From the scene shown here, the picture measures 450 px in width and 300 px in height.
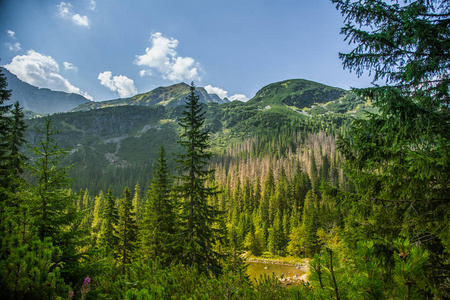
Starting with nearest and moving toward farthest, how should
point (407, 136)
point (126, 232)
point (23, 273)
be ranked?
point (23, 273), point (407, 136), point (126, 232)

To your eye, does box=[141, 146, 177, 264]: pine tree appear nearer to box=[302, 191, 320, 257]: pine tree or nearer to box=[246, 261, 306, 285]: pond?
box=[246, 261, 306, 285]: pond

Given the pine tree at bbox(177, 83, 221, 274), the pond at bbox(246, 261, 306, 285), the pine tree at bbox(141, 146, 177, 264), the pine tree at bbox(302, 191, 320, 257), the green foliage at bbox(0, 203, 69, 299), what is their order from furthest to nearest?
the pine tree at bbox(302, 191, 320, 257) → the pond at bbox(246, 261, 306, 285) → the pine tree at bbox(141, 146, 177, 264) → the pine tree at bbox(177, 83, 221, 274) → the green foliage at bbox(0, 203, 69, 299)

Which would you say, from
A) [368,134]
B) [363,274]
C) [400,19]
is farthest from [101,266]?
[400,19]

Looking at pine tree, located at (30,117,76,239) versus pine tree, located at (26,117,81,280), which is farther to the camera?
pine tree, located at (30,117,76,239)

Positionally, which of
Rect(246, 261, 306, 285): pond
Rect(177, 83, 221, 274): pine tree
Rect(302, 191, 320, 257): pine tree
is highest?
Rect(177, 83, 221, 274): pine tree

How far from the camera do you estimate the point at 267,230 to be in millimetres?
56188

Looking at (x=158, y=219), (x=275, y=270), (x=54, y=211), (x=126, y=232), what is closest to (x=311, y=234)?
(x=275, y=270)

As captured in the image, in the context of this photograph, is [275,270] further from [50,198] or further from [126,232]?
[50,198]

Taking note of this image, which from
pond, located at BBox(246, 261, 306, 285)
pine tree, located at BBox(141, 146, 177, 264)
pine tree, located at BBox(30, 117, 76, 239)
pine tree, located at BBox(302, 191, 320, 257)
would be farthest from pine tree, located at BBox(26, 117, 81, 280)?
pine tree, located at BBox(302, 191, 320, 257)

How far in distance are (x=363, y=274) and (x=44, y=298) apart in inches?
166

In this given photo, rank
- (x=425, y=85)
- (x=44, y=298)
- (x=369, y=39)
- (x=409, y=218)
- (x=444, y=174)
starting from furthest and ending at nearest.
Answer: (x=369, y=39) → (x=425, y=85) → (x=409, y=218) → (x=444, y=174) → (x=44, y=298)

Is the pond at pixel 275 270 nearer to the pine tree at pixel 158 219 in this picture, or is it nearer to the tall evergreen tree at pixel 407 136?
the pine tree at pixel 158 219

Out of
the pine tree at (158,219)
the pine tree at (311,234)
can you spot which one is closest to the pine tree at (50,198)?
the pine tree at (158,219)

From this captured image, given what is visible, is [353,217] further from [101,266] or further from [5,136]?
[5,136]
